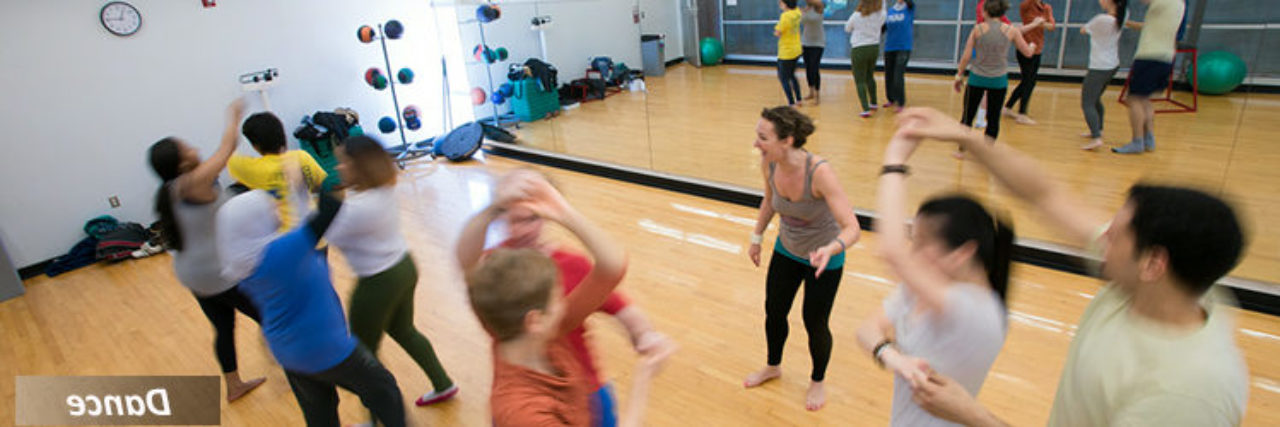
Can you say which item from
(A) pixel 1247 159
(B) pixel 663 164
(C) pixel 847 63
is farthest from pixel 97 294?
(A) pixel 1247 159

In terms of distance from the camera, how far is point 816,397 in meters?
2.85

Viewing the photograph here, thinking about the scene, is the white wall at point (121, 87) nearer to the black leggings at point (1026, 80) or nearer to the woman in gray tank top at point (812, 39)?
the woman in gray tank top at point (812, 39)

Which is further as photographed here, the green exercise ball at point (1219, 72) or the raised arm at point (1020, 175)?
the green exercise ball at point (1219, 72)

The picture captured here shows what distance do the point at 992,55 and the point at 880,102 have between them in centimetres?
159

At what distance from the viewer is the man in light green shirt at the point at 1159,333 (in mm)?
1045

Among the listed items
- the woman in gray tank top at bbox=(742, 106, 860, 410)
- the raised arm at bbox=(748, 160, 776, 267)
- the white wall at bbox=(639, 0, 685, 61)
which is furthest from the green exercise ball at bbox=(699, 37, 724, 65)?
the woman in gray tank top at bbox=(742, 106, 860, 410)

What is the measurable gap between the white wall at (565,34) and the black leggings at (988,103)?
2.77 m

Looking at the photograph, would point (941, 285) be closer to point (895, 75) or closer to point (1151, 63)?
point (1151, 63)

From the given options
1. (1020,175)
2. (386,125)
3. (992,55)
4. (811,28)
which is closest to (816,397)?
(1020,175)

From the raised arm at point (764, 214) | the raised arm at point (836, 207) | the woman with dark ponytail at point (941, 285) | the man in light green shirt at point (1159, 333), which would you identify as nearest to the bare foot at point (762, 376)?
the raised arm at point (764, 214)

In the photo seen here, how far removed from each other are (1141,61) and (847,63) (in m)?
3.16

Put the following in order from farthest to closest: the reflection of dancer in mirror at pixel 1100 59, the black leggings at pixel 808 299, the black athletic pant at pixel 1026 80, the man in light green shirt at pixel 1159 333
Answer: the black athletic pant at pixel 1026 80, the reflection of dancer in mirror at pixel 1100 59, the black leggings at pixel 808 299, the man in light green shirt at pixel 1159 333

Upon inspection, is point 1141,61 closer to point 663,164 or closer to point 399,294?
point 663,164

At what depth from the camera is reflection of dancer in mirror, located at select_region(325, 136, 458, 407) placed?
229 centimetres
